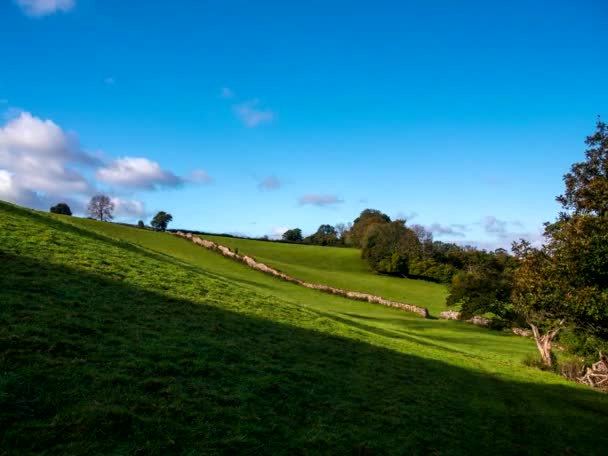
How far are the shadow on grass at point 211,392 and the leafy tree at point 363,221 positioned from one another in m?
117

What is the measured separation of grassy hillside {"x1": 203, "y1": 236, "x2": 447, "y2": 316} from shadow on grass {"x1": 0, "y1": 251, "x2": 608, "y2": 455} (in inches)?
1741

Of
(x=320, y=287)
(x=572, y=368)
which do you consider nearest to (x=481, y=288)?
(x=320, y=287)

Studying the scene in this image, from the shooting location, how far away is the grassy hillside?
6862cm

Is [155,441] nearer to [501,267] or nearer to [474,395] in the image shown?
[474,395]

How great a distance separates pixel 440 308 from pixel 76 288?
56777 mm

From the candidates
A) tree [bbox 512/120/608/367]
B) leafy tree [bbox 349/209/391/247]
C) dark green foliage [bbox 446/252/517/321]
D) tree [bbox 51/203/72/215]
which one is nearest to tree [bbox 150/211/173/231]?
tree [bbox 51/203/72/215]

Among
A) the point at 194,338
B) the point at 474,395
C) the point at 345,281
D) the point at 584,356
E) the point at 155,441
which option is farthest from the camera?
the point at 345,281

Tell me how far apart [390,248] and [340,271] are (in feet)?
48.9

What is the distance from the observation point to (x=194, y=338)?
13367mm

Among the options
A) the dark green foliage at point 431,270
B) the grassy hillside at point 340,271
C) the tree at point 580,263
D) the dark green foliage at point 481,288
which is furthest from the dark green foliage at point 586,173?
the dark green foliage at point 431,270

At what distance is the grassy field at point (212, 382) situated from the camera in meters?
7.52

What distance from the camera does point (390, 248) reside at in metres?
98.4

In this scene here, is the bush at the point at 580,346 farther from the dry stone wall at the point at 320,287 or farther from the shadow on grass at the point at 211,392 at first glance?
the dry stone wall at the point at 320,287

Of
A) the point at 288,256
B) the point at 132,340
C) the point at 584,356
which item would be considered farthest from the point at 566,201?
the point at 288,256
